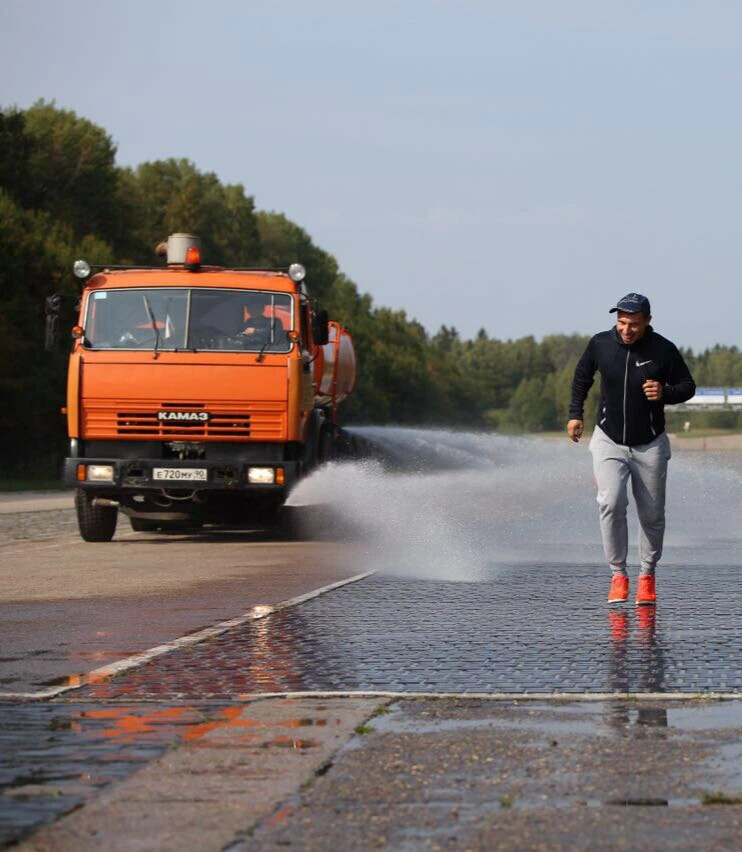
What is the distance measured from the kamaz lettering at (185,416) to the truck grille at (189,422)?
0.03 metres

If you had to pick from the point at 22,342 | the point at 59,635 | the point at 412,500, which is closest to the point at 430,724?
the point at 59,635

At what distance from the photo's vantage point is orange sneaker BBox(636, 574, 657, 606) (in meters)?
11.7

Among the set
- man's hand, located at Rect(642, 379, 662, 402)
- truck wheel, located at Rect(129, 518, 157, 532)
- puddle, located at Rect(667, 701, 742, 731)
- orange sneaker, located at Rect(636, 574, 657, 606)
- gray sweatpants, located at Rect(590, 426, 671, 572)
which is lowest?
truck wheel, located at Rect(129, 518, 157, 532)

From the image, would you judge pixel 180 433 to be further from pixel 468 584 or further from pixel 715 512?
pixel 715 512

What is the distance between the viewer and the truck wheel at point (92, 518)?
21141mm

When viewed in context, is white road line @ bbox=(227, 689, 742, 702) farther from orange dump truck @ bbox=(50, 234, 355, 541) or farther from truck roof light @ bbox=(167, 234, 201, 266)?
truck roof light @ bbox=(167, 234, 201, 266)

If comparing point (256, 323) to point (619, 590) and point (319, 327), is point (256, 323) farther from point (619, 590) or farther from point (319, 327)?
point (619, 590)

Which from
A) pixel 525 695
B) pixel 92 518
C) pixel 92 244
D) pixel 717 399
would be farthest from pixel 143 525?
pixel 717 399

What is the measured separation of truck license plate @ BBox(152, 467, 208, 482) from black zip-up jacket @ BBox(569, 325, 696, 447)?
8.74 metres

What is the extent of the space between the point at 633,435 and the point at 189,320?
9882 millimetres

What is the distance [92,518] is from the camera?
2119 cm

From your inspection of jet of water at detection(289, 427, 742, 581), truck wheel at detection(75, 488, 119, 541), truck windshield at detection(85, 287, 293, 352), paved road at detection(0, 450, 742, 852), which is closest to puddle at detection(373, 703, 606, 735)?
paved road at detection(0, 450, 742, 852)

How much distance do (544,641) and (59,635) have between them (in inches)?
108

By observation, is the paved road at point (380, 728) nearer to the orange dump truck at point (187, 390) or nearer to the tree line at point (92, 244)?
the orange dump truck at point (187, 390)
